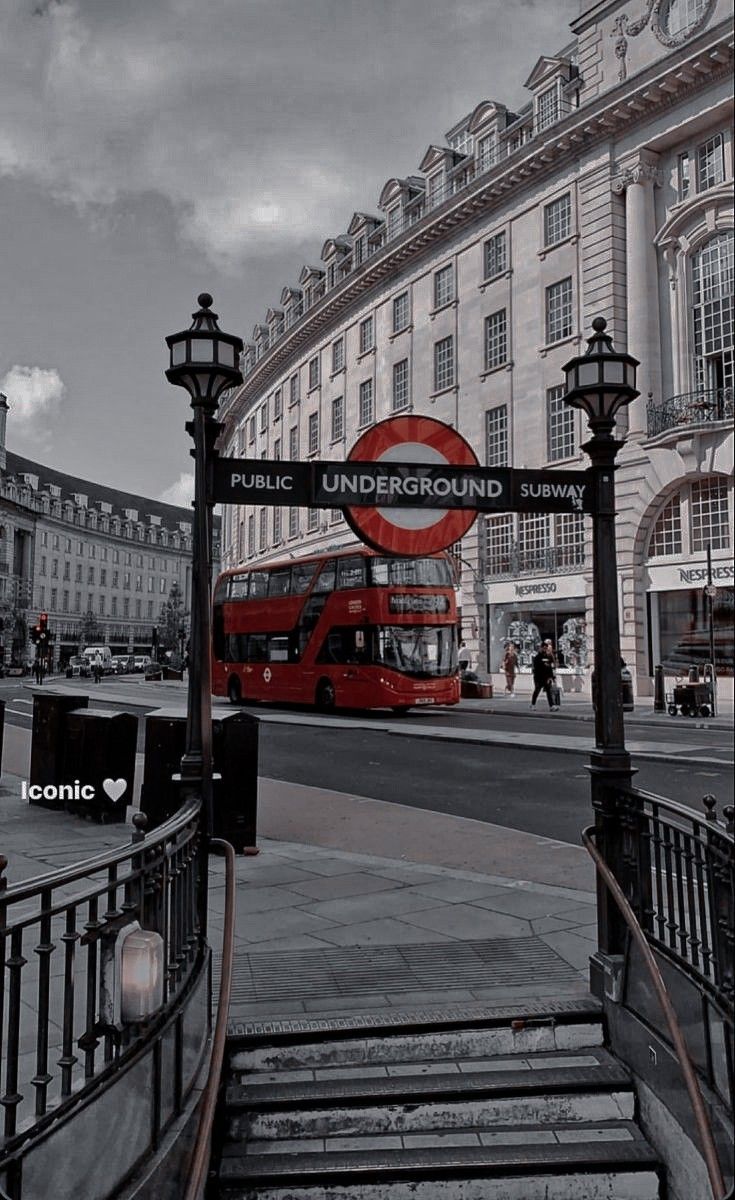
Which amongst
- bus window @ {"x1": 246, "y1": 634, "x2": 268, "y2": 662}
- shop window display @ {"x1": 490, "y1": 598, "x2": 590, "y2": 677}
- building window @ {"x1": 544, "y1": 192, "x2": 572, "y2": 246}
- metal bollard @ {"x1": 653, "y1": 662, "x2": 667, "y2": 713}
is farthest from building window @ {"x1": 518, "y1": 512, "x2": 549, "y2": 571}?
bus window @ {"x1": 246, "y1": 634, "x2": 268, "y2": 662}

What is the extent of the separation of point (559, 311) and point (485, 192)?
5.94m

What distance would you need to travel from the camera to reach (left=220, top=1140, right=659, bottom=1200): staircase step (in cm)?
345

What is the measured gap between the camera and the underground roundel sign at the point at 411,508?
4445mm

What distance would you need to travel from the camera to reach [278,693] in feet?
85.1

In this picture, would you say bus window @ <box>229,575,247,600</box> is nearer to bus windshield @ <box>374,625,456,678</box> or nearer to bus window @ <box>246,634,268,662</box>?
bus window @ <box>246,634,268,662</box>

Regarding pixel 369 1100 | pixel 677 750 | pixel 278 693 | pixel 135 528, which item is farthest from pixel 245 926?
pixel 135 528

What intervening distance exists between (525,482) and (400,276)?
3811cm

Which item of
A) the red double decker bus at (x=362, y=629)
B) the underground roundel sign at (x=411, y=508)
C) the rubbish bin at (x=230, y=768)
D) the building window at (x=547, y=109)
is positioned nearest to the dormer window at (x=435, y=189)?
the building window at (x=547, y=109)

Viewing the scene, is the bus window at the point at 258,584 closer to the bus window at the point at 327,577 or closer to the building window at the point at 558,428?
the bus window at the point at 327,577

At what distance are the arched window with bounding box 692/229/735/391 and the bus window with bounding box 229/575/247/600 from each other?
573 inches

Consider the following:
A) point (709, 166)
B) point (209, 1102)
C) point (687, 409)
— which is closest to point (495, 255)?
point (709, 166)

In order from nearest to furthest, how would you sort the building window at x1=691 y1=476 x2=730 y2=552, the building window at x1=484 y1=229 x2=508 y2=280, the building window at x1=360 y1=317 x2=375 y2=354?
the building window at x1=691 y1=476 x2=730 y2=552 → the building window at x1=484 y1=229 x2=508 y2=280 → the building window at x1=360 y1=317 x2=375 y2=354

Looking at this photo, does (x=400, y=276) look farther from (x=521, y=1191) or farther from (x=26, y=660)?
(x=521, y=1191)

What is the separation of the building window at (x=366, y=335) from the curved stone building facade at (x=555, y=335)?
10 cm
